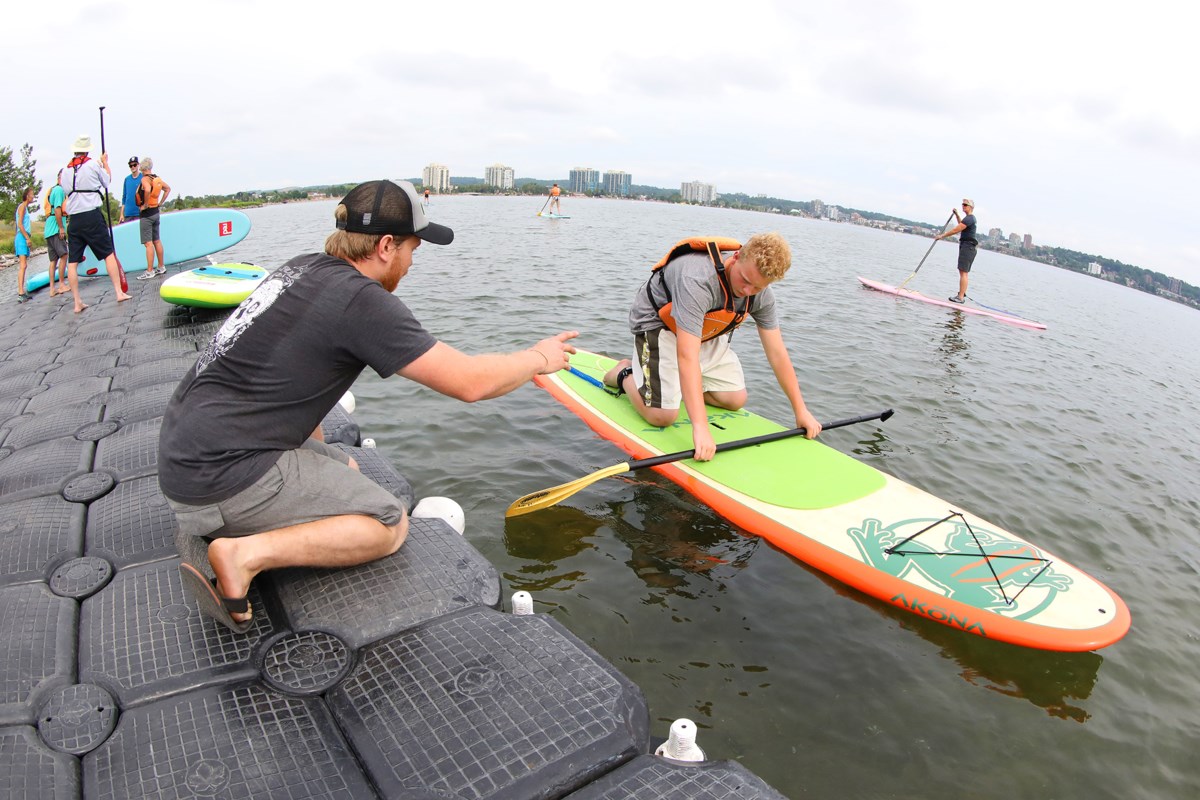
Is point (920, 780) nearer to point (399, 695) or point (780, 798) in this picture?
point (780, 798)

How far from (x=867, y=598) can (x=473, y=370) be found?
3.36m

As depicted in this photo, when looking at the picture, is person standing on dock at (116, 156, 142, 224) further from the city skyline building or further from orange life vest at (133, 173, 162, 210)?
the city skyline building

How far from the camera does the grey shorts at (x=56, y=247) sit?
10.0 meters

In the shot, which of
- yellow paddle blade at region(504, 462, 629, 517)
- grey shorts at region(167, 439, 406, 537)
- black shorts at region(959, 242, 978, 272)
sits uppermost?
black shorts at region(959, 242, 978, 272)

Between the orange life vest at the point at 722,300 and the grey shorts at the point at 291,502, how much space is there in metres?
3.33

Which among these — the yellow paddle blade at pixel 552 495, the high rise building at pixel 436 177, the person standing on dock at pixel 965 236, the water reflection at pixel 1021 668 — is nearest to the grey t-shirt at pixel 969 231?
the person standing on dock at pixel 965 236

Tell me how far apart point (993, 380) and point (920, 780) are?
9.37 meters

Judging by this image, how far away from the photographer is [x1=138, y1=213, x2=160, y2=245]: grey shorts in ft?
35.0

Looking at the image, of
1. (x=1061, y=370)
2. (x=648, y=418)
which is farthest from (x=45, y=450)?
(x=1061, y=370)

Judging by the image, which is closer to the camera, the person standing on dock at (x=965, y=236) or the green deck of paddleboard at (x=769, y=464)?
the green deck of paddleboard at (x=769, y=464)

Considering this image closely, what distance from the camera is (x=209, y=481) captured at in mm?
2559

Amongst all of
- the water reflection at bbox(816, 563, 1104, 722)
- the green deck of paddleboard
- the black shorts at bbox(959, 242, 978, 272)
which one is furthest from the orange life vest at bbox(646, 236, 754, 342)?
the black shorts at bbox(959, 242, 978, 272)

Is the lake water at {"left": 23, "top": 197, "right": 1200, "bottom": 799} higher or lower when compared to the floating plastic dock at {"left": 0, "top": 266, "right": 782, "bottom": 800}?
lower

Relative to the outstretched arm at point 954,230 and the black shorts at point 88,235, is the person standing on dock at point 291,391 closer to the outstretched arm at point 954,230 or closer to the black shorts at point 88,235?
the black shorts at point 88,235
